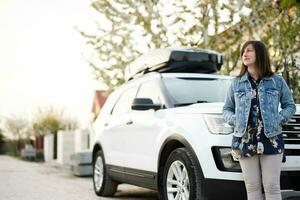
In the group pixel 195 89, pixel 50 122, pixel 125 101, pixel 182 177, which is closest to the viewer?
pixel 182 177

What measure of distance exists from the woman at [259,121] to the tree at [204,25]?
7.60m

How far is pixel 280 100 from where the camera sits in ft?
14.8

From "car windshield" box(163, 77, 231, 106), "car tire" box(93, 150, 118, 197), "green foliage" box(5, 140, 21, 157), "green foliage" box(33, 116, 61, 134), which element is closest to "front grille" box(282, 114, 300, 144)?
"car windshield" box(163, 77, 231, 106)

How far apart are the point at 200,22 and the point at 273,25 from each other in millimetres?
1955

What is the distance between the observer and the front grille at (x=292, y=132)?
4.92 metres

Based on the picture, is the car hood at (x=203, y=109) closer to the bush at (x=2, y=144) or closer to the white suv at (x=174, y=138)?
the white suv at (x=174, y=138)

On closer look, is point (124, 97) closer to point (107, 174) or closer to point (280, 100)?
point (107, 174)

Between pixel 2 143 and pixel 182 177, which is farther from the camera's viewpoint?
pixel 2 143

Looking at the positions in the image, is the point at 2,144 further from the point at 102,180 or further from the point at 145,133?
the point at 145,133

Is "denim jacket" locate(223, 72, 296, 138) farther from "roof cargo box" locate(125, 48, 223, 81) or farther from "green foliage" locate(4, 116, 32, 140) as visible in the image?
"green foliage" locate(4, 116, 32, 140)

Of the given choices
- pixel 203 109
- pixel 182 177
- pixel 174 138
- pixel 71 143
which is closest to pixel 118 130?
pixel 174 138

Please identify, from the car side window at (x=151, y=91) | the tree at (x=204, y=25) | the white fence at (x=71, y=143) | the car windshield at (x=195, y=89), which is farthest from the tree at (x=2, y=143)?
the car windshield at (x=195, y=89)

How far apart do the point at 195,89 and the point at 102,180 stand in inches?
104

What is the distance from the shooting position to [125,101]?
7.91 m
